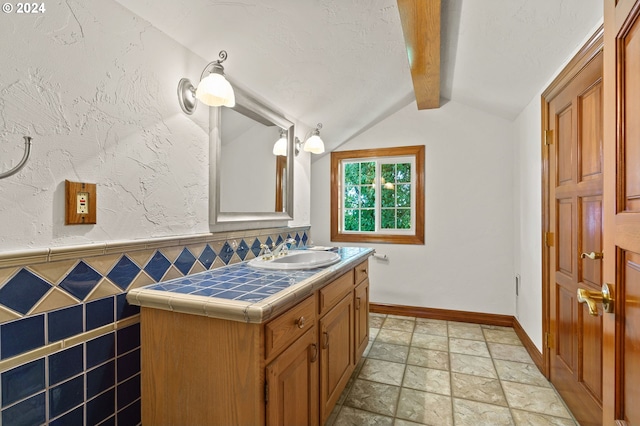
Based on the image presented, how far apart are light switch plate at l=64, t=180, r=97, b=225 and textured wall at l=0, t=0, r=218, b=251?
0.02 meters

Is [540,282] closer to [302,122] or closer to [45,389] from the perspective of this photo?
[302,122]

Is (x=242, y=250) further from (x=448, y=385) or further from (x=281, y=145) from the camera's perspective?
(x=448, y=385)

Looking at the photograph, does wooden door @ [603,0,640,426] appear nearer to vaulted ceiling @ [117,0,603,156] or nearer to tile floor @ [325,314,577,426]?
vaulted ceiling @ [117,0,603,156]

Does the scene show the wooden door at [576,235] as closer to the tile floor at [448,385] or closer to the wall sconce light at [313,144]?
the tile floor at [448,385]

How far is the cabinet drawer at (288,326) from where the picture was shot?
3.31 ft

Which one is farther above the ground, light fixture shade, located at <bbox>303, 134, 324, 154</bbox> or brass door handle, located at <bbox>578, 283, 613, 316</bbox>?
light fixture shade, located at <bbox>303, 134, 324, 154</bbox>

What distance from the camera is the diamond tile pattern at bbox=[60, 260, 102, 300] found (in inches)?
38.5

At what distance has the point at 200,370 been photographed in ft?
3.41

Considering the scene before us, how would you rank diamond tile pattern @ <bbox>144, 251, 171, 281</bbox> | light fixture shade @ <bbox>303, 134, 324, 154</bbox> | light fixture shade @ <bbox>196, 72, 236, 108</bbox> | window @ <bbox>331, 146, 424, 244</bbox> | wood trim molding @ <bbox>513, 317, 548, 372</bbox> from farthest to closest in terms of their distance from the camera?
window @ <bbox>331, 146, 424, 244</bbox> < light fixture shade @ <bbox>303, 134, 324, 154</bbox> < wood trim molding @ <bbox>513, 317, 548, 372</bbox> < light fixture shade @ <bbox>196, 72, 236, 108</bbox> < diamond tile pattern @ <bbox>144, 251, 171, 281</bbox>

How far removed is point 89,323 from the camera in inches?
40.5

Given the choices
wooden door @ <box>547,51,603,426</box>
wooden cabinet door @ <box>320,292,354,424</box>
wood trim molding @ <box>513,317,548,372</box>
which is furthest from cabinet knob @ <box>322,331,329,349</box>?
wood trim molding @ <box>513,317,548,372</box>

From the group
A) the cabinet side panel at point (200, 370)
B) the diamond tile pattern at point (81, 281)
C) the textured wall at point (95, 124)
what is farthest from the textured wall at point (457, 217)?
the diamond tile pattern at point (81, 281)

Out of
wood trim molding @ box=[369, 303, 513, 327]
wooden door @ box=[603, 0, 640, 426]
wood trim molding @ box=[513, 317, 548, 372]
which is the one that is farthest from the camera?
wood trim molding @ box=[369, 303, 513, 327]

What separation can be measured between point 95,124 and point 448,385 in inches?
94.9
